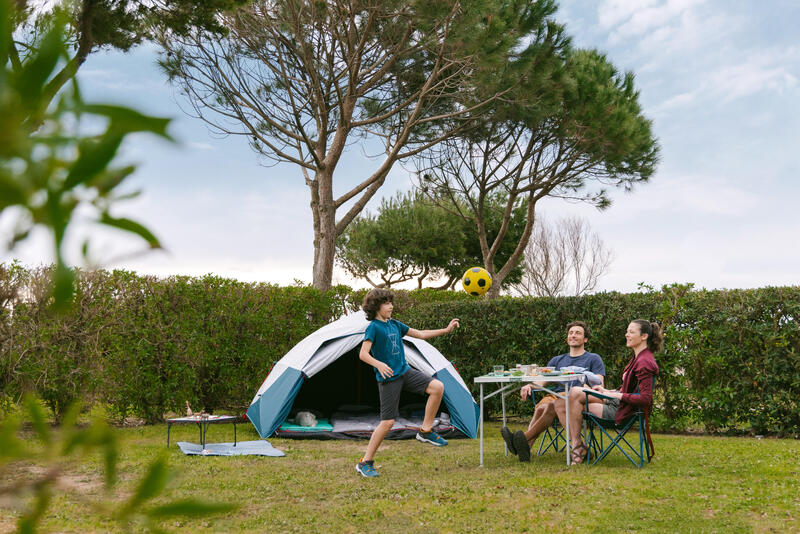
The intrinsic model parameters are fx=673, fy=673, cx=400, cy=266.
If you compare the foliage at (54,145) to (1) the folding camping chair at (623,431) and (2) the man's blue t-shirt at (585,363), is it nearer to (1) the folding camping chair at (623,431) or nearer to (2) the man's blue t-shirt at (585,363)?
(1) the folding camping chair at (623,431)

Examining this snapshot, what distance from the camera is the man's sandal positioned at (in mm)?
5051

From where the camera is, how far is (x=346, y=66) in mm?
11117

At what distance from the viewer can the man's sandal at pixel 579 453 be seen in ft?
16.6

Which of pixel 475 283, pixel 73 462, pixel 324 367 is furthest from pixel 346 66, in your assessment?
pixel 73 462

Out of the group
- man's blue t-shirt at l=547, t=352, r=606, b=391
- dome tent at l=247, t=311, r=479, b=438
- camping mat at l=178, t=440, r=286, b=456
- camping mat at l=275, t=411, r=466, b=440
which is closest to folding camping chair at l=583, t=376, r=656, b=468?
man's blue t-shirt at l=547, t=352, r=606, b=391

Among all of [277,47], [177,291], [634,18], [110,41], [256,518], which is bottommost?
[256,518]

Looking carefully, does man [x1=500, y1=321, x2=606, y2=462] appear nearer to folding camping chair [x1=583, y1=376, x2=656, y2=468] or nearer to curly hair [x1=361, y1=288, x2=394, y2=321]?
folding camping chair [x1=583, y1=376, x2=656, y2=468]

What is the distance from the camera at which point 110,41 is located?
6.31m

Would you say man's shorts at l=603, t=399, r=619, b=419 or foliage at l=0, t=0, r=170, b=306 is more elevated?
foliage at l=0, t=0, r=170, b=306

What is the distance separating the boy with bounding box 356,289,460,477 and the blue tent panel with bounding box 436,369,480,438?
147 centimetres

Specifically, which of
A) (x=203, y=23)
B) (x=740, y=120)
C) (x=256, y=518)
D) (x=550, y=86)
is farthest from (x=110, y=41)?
(x=740, y=120)

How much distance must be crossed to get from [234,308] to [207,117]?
4.97 m

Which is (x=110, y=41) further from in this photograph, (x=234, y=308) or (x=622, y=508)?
(x=622, y=508)

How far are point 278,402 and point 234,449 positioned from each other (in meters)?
0.94
